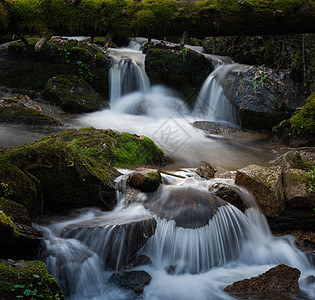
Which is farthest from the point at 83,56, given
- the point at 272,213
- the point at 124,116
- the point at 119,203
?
the point at 272,213

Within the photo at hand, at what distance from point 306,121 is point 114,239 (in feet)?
25.8

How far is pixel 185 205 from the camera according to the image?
498 cm

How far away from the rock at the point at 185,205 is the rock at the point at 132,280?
96 centimetres

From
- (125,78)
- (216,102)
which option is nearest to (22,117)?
(125,78)

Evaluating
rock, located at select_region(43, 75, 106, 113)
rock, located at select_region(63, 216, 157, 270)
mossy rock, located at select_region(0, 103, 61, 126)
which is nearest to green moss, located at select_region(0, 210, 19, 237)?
rock, located at select_region(63, 216, 157, 270)

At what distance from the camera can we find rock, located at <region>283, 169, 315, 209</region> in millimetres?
5394

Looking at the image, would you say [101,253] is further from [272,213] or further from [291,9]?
[291,9]

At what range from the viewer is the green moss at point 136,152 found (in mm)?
6613

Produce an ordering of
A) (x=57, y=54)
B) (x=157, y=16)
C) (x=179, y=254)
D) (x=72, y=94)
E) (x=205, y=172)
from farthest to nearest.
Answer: (x=57, y=54)
(x=72, y=94)
(x=205, y=172)
(x=179, y=254)
(x=157, y=16)

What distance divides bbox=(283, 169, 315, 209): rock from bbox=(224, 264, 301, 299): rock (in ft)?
4.87

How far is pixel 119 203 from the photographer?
16.7ft

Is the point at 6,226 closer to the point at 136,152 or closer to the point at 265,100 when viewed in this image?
the point at 136,152

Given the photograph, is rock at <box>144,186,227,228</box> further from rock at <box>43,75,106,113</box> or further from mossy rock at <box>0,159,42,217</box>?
rock at <box>43,75,106,113</box>

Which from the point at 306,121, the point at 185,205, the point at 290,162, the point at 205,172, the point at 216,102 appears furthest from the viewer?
the point at 216,102
